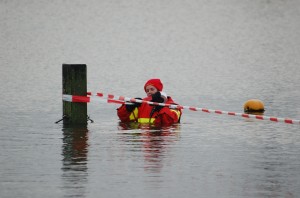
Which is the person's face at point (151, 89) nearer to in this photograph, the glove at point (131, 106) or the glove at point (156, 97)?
the glove at point (156, 97)

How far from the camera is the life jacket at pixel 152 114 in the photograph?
20641 mm

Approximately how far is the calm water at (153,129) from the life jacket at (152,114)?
0.32m

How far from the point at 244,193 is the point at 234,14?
10098cm

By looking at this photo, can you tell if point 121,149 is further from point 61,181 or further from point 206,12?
point 206,12

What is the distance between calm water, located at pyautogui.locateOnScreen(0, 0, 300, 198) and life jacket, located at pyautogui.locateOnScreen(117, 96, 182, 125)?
1.05ft

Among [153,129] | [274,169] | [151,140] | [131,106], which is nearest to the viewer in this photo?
[274,169]

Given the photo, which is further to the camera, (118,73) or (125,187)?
(118,73)

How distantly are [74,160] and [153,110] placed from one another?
190 inches

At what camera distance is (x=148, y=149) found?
1730cm

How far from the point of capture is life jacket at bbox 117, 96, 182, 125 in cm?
2064

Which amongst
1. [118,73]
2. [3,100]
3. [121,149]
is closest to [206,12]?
[118,73]

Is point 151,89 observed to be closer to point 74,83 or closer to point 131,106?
point 131,106

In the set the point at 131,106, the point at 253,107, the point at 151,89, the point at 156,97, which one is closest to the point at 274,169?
the point at 156,97

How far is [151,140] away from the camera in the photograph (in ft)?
60.6
